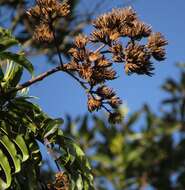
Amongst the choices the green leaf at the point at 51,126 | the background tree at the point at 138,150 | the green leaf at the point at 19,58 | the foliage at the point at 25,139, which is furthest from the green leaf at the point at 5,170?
the background tree at the point at 138,150

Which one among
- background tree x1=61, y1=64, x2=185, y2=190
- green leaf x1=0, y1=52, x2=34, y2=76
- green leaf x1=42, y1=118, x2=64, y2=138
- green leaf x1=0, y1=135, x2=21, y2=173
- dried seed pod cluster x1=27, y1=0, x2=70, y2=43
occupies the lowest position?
green leaf x1=0, y1=135, x2=21, y2=173

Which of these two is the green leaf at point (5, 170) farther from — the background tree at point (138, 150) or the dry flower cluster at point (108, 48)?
the background tree at point (138, 150)

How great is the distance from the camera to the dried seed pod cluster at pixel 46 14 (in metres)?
1.64

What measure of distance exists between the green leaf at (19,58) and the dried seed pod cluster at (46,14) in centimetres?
17

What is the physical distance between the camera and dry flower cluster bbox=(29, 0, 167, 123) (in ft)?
5.24

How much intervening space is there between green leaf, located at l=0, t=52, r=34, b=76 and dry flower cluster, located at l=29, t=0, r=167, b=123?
0.18 m

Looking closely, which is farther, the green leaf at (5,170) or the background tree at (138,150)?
the background tree at (138,150)

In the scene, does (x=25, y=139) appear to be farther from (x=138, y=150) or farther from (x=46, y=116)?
(x=138, y=150)

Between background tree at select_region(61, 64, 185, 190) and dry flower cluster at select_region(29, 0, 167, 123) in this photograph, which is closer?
dry flower cluster at select_region(29, 0, 167, 123)

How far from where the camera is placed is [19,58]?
6.08ft

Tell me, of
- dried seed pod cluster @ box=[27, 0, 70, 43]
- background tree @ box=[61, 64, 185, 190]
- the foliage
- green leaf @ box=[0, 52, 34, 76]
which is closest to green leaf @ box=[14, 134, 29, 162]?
the foliage

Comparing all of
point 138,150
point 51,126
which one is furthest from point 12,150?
point 138,150

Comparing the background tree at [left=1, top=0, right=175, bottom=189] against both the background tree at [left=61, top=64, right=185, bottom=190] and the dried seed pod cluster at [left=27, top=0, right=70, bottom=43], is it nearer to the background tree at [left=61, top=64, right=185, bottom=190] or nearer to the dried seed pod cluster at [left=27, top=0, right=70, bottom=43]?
the dried seed pod cluster at [left=27, top=0, right=70, bottom=43]

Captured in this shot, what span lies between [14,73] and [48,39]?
34 centimetres
